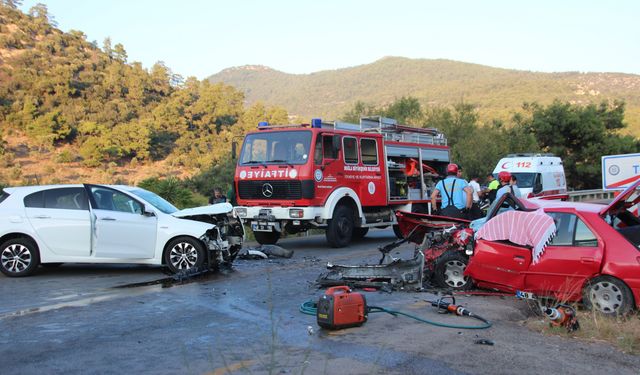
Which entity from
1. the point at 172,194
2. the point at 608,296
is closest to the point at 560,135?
the point at 172,194

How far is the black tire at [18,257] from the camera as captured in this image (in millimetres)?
9773

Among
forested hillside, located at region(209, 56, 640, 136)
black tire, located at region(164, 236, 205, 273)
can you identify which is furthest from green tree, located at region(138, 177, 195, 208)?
forested hillside, located at region(209, 56, 640, 136)

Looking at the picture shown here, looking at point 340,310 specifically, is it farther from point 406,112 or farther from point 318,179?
point 406,112

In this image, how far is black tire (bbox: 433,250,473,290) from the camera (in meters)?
8.15

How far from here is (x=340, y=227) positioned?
45.5 ft

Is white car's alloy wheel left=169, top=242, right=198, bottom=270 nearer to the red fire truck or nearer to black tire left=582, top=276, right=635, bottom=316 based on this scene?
the red fire truck

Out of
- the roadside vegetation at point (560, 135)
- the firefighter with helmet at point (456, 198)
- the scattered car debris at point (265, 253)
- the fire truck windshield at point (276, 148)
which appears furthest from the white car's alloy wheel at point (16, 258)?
the roadside vegetation at point (560, 135)

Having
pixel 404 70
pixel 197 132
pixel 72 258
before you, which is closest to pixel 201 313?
pixel 72 258

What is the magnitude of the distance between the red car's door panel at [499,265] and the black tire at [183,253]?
14.4ft

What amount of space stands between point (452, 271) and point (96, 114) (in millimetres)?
44859

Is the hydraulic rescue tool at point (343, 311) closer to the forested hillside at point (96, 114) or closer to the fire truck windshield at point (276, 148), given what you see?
the fire truck windshield at point (276, 148)

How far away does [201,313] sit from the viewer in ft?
23.3

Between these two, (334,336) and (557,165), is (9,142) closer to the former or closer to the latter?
(557,165)

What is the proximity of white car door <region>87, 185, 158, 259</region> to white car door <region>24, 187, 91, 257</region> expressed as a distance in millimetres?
155
